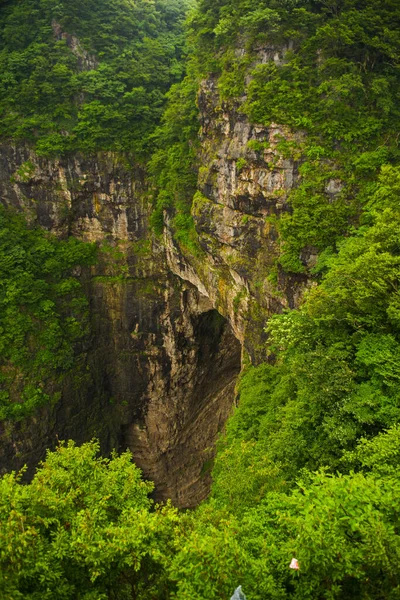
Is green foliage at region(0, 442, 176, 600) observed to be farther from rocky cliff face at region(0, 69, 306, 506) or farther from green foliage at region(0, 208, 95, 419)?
green foliage at region(0, 208, 95, 419)

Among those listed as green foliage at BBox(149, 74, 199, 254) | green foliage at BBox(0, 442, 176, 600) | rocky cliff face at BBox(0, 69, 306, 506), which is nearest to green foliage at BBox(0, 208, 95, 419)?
rocky cliff face at BBox(0, 69, 306, 506)

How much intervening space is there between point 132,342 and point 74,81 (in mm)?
15748

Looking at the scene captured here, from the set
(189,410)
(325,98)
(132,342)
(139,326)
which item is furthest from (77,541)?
(189,410)

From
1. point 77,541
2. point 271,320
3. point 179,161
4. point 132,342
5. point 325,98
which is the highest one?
point 325,98

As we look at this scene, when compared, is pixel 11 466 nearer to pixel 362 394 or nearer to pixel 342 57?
pixel 362 394

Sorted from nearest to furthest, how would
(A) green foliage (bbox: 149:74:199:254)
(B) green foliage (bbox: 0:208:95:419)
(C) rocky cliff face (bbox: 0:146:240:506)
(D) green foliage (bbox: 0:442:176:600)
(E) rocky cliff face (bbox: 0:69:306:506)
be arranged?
1. (D) green foliage (bbox: 0:442:176:600)
2. (A) green foliage (bbox: 149:74:199:254)
3. (E) rocky cliff face (bbox: 0:69:306:506)
4. (B) green foliage (bbox: 0:208:95:419)
5. (C) rocky cliff face (bbox: 0:146:240:506)

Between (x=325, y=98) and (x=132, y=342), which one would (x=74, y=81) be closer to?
(x=325, y=98)

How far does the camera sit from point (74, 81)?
22.2 metres

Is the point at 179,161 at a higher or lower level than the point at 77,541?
higher

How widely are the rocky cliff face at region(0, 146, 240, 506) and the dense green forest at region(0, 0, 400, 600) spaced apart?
146 centimetres

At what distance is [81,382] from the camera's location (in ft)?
75.4

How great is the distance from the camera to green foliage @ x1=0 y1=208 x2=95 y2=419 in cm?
2055

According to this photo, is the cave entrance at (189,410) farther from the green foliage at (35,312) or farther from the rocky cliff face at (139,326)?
the green foliage at (35,312)

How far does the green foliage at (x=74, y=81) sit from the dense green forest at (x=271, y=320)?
0.11m
